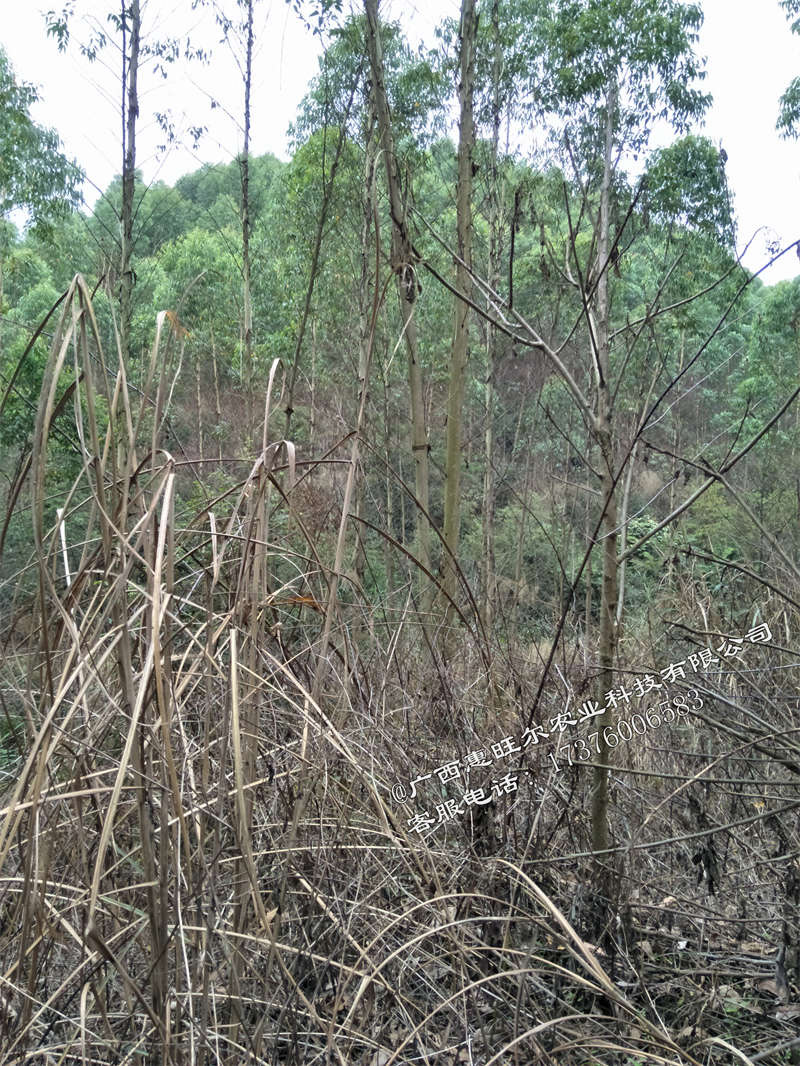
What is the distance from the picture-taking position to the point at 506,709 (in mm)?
2176

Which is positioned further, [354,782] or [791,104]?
[791,104]

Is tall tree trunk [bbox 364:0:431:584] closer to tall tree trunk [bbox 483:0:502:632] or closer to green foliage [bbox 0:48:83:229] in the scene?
tall tree trunk [bbox 483:0:502:632]

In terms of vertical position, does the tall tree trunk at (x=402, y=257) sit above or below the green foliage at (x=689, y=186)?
below

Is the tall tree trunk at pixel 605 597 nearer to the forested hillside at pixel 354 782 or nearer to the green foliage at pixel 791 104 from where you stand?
the forested hillside at pixel 354 782

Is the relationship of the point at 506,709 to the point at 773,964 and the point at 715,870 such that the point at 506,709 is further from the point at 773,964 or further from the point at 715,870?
the point at 773,964

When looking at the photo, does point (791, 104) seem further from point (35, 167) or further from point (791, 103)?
point (35, 167)

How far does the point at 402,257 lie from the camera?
1.79m

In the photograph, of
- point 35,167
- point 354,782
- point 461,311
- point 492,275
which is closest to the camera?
point 354,782

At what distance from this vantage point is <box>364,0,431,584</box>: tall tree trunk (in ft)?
6.15

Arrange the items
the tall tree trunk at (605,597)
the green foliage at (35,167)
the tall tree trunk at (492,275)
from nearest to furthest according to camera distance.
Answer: the tall tree trunk at (605,597) < the tall tree trunk at (492,275) < the green foliage at (35,167)

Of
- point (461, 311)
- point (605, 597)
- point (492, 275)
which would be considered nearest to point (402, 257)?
point (605, 597)

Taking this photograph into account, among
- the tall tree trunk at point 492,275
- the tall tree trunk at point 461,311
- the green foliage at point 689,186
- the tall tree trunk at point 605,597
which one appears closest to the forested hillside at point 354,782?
the tall tree trunk at point 605,597

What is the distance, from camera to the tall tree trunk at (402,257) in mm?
1873

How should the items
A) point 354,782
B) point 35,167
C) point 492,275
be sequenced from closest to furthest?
1. point 354,782
2. point 492,275
3. point 35,167
